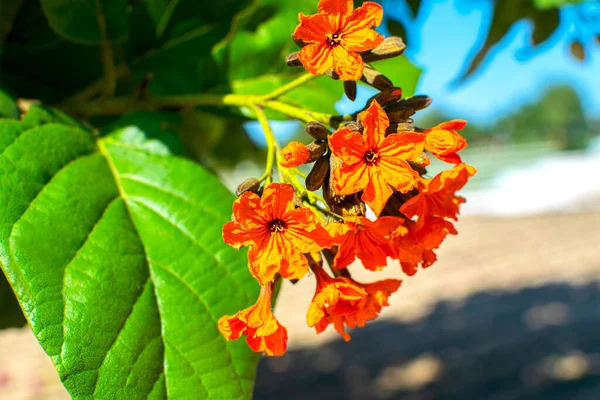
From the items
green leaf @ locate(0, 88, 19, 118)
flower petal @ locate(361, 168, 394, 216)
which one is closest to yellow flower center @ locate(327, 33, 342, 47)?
flower petal @ locate(361, 168, 394, 216)

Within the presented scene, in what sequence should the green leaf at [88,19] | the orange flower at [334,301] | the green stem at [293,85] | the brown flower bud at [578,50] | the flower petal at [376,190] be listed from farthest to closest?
the brown flower bud at [578,50] < the green leaf at [88,19] < the green stem at [293,85] < the orange flower at [334,301] < the flower petal at [376,190]

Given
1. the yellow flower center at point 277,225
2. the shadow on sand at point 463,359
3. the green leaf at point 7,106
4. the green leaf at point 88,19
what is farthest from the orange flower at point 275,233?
the shadow on sand at point 463,359

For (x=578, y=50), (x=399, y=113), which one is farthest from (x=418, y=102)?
(x=578, y=50)

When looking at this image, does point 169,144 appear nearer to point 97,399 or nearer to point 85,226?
point 85,226

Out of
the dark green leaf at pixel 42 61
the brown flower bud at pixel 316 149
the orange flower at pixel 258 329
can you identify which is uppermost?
the dark green leaf at pixel 42 61

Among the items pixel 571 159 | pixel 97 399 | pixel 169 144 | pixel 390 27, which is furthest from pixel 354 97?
pixel 571 159

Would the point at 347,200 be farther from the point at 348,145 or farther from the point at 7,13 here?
the point at 7,13

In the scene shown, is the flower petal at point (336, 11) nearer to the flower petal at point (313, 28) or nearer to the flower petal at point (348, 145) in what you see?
the flower petal at point (313, 28)
